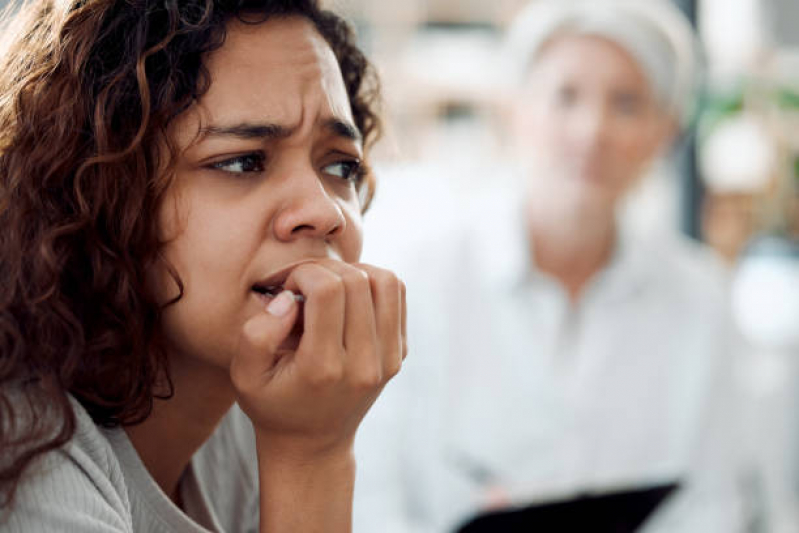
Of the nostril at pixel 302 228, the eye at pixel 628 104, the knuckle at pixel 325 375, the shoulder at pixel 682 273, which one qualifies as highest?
the nostril at pixel 302 228

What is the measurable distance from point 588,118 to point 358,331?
1.09 meters

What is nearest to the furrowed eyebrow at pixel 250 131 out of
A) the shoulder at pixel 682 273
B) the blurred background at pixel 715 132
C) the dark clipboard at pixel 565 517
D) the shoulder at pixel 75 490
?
the shoulder at pixel 75 490

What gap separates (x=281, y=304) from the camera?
624 mm

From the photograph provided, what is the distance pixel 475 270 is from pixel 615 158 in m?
0.35

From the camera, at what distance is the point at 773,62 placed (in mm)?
3352

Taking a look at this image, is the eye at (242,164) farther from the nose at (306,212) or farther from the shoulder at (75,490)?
the shoulder at (75,490)

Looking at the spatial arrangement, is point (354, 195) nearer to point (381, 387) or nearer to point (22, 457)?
point (381, 387)

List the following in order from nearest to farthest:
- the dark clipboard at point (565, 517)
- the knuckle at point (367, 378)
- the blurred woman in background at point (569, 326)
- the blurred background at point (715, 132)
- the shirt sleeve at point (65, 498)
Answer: the shirt sleeve at point (65, 498)
the knuckle at point (367, 378)
the dark clipboard at point (565, 517)
the blurred woman in background at point (569, 326)
the blurred background at point (715, 132)

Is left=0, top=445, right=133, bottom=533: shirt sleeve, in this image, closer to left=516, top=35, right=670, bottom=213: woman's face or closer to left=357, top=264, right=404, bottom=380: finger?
left=357, top=264, right=404, bottom=380: finger

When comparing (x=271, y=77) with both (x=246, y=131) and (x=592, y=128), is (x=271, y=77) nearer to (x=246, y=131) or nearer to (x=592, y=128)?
(x=246, y=131)

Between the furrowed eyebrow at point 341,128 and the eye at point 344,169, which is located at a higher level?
the furrowed eyebrow at point 341,128

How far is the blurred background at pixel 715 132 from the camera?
2.79m

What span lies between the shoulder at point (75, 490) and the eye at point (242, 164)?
202 millimetres

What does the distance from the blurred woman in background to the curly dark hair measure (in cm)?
89
